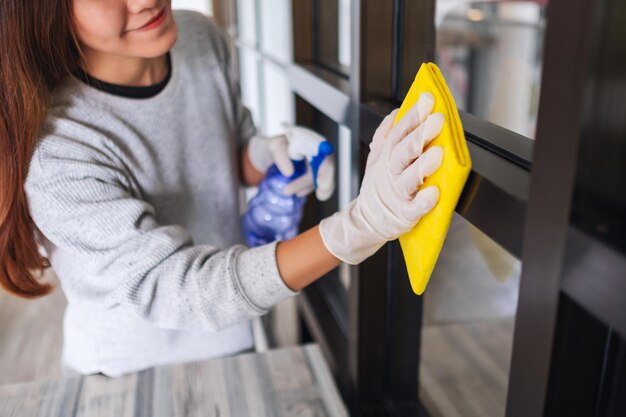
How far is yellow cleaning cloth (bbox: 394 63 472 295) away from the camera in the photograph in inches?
24.2

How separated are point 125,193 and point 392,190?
0.51m

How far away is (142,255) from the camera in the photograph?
0.96 meters

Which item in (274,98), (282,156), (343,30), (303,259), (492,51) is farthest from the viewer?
(492,51)

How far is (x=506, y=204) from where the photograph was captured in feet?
1.93

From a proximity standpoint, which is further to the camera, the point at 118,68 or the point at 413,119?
the point at 118,68

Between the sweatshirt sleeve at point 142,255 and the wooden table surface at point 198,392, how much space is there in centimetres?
14

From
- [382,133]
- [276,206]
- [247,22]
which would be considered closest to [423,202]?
[382,133]

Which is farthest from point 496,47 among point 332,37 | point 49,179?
point 49,179

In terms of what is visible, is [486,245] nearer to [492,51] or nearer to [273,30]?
[273,30]

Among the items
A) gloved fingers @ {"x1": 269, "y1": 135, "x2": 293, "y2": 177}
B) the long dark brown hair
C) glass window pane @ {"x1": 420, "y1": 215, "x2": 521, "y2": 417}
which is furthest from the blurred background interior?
the long dark brown hair

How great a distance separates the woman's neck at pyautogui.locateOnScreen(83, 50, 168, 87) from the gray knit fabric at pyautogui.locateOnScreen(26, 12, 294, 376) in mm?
39

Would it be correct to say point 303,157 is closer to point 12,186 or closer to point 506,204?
point 12,186

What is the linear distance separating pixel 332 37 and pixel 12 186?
788mm

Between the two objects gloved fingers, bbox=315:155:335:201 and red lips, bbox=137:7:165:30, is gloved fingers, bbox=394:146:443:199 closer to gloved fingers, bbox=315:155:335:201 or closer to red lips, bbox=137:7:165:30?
gloved fingers, bbox=315:155:335:201
